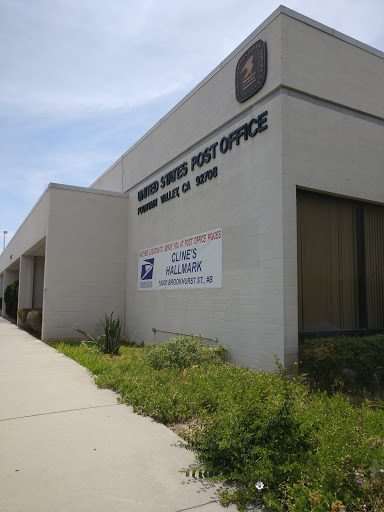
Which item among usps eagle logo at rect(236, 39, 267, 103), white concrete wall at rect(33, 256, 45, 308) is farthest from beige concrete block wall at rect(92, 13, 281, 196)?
white concrete wall at rect(33, 256, 45, 308)

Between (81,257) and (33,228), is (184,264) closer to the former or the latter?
(81,257)

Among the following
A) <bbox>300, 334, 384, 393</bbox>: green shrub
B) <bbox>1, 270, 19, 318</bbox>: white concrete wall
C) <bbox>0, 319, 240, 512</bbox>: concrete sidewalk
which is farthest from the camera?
<bbox>1, 270, 19, 318</bbox>: white concrete wall

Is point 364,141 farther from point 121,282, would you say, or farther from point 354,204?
point 121,282

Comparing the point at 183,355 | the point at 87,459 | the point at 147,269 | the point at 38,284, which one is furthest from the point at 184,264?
the point at 38,284

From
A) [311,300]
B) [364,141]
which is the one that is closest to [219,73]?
[364,141]

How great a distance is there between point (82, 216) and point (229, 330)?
7.75 m

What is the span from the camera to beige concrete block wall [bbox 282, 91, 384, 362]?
737cm

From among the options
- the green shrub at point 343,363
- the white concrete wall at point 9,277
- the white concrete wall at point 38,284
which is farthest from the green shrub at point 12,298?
the green shrub at point 343,363

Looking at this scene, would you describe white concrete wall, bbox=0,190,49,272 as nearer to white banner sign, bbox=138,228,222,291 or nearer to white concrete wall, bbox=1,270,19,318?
white banner sign, bbox=138,228,222,291

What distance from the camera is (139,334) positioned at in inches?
521

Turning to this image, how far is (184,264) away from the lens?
35.2 ft

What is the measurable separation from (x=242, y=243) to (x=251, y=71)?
356 centimetres

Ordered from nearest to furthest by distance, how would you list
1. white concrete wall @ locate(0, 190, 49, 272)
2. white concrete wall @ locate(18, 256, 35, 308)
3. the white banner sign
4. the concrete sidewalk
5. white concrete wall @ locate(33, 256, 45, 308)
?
the concrete sidewalk < the white banner sign < white concrete wall @ locate(0, 190, 49, 272) < white concrete wall @ locate(18, 256, 35, 308) < white concrete wall @ locate(33, 256, 45, 308)

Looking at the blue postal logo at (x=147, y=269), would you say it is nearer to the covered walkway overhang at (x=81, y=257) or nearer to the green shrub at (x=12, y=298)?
the covered walkway overhang at (x=81, y=257)
